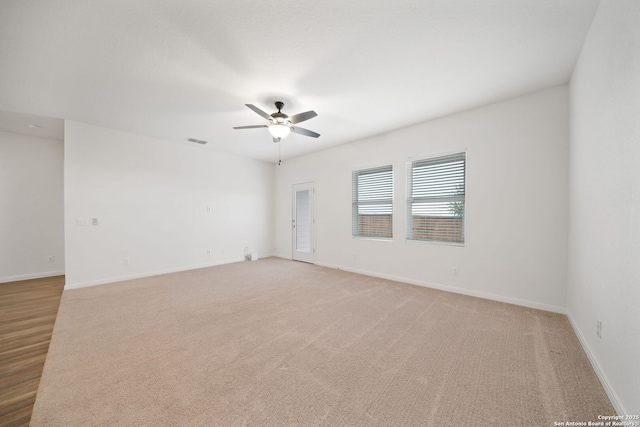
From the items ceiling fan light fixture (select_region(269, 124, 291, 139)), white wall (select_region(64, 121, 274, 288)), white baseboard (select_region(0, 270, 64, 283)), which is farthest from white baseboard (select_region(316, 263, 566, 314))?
white baseboard (select_region(0, 270, 64, 283))

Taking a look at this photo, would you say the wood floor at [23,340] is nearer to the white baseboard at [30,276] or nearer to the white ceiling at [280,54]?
the white baseboard at [30,276]

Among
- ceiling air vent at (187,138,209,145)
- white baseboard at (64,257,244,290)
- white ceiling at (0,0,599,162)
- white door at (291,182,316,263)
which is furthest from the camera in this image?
white door at (291,182,316,263)

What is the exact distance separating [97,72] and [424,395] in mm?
4399

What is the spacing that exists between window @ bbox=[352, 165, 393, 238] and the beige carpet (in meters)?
1.71

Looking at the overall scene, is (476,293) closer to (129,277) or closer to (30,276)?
(129,277)

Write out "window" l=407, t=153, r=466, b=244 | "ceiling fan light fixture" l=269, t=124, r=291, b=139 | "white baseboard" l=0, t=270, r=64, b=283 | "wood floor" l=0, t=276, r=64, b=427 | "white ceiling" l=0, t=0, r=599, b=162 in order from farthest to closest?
"white baseboard" l=0, t=270, r=64, b=283 < "window" l=407, t=153, r=466, b=244 < "ceiling fan light fixture" l=269, t=124, r=291, b=139 < "white ceiling" l=0, t=0, r=599, b=162 < "wood floor" l=0, t=276, r=64, b=427

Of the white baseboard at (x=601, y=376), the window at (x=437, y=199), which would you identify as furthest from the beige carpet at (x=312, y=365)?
the window at (x=437, y=199)

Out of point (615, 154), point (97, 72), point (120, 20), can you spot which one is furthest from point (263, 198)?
point (615, 154)

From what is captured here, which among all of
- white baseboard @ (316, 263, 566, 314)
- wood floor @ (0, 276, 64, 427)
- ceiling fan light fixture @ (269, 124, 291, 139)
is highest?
ceiling fan light fixture @ (269, 124, 291, 139)

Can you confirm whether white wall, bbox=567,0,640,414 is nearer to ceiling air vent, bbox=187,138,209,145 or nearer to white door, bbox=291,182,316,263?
white door, bbox=291,182,316,263

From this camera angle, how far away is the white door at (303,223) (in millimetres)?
6008

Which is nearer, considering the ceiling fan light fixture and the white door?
the ceiling fan light fixture

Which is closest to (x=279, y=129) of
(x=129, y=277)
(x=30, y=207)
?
(x=129, y=277)

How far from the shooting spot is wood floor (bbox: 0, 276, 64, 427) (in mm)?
1556
